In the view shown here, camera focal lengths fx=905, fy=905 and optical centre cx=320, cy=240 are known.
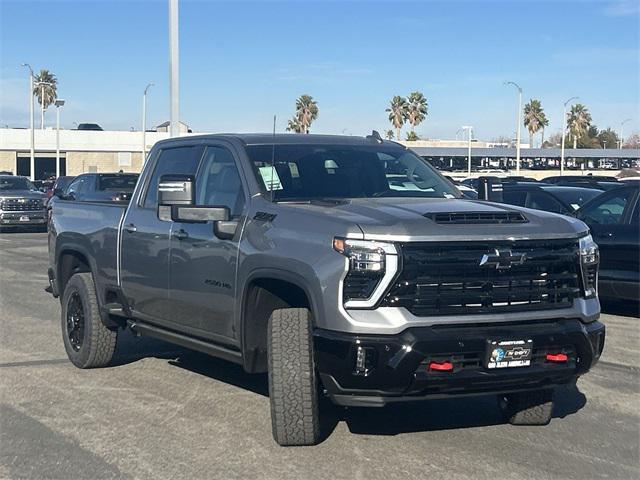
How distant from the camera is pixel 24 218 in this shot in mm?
26062

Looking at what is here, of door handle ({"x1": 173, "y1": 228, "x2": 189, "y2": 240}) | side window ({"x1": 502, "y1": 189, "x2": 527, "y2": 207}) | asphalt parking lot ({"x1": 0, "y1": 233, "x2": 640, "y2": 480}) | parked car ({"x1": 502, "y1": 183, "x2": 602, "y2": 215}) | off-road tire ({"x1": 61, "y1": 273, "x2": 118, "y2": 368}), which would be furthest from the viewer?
side window ({"x1": 502, "y1": 189, "x2": 527, "y2": 207})

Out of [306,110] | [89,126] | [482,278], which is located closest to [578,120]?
[306,110]

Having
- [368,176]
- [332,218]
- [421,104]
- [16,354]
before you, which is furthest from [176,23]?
[421,104]

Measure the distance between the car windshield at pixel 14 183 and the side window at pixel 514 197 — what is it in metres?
17.7

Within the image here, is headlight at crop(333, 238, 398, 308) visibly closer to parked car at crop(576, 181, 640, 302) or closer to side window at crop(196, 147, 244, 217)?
side window at crop(196, 147, 244, 217)

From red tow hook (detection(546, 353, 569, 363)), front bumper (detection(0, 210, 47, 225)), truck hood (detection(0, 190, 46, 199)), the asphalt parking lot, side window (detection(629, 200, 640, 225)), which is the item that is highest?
side window (detection(629, 200, 640, 225))

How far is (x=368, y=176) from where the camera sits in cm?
673

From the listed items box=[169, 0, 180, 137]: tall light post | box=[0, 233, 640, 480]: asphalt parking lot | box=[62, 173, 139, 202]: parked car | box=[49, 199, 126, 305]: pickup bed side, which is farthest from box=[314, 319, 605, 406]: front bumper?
box=[62, 173, 139, 202]: parked car

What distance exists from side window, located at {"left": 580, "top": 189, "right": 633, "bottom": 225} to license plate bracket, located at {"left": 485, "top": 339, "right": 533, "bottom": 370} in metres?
6.34

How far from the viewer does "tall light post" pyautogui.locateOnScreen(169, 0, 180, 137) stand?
1627 cm

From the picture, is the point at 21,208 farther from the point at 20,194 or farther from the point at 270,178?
the point at 270,178

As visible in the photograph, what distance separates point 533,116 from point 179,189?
93706 mm

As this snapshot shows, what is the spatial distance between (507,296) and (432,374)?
0.67 m

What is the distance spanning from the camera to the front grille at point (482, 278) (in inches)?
201
